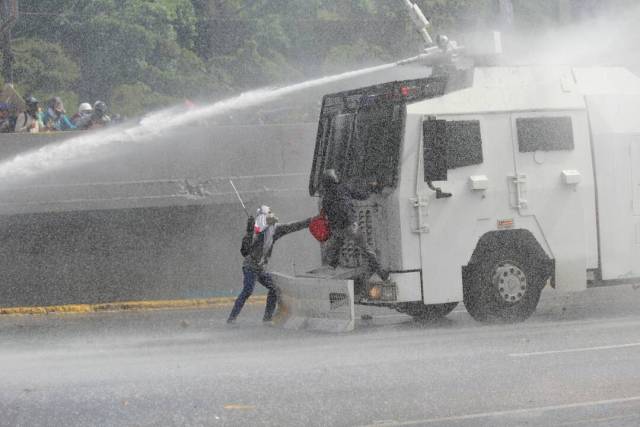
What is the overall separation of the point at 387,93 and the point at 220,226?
6.14 metres

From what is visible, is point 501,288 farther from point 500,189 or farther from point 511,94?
point 511,94

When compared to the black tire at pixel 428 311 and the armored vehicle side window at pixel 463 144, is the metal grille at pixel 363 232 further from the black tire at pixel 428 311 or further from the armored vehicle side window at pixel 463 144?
the black tire at pixel 428 311

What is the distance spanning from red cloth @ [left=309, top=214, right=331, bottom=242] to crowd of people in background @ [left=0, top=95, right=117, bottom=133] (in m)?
6.29

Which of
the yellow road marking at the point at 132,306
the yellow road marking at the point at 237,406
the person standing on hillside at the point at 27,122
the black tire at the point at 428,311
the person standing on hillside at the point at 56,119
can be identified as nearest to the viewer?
the yellow road marking at the point at 237,406

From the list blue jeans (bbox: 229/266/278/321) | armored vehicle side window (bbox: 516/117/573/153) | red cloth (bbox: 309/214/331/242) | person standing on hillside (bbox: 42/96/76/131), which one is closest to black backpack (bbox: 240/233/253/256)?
blue jeans (bbox: 229/266/278/321)

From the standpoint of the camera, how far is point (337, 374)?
1067 centimetres

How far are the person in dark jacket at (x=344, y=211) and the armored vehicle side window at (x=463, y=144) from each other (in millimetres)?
943

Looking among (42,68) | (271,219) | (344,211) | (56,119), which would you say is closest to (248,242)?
(271,219)

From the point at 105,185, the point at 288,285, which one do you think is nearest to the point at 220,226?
the point at 105,185

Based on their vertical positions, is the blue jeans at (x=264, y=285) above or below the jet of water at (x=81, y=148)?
below

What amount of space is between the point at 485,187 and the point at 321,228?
80.5 inches

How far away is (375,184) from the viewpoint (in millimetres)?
14164

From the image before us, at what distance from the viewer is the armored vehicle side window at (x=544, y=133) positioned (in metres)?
14.5

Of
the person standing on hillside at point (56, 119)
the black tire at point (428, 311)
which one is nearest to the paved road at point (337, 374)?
the black tire at point (428, 311)
